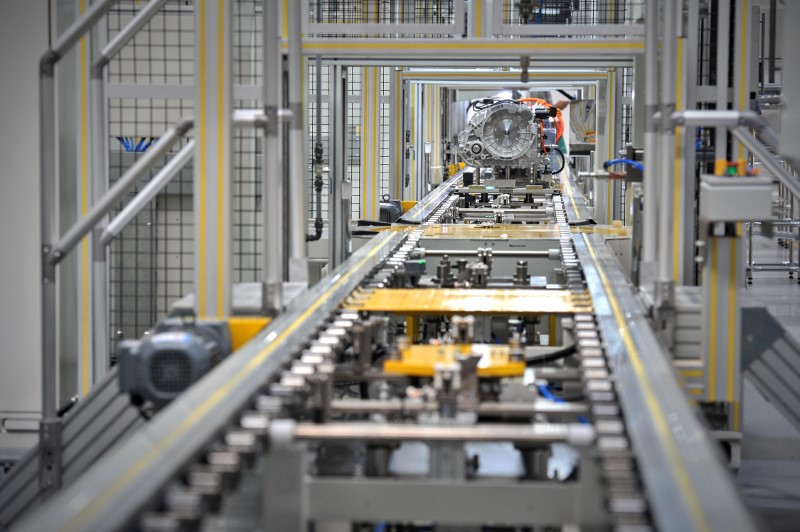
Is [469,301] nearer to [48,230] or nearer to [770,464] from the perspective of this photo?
[48,230]

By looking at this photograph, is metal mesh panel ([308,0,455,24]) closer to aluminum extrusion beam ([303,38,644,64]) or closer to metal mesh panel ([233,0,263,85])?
aluminum extrusion beam ([303,38,644,64])

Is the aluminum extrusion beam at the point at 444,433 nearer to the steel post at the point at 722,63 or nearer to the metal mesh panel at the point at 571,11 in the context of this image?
the steel post at the point at 722,63

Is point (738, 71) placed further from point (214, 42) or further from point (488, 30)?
point (214, 42)

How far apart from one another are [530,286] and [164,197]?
1.83 m

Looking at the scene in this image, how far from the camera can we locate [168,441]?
2672mm

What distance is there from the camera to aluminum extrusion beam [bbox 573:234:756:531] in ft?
7.29

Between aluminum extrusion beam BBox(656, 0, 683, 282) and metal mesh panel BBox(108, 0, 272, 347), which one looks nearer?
aluminum extrusion beam BBox(656, 0, 683, 282)

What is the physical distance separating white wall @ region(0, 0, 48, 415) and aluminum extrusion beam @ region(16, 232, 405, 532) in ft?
6.82

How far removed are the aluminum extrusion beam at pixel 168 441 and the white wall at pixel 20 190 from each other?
6.82 ft

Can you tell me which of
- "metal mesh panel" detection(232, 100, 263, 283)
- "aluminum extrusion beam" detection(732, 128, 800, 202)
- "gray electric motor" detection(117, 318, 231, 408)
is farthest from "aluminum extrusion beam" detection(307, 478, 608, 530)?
"metal mesh panel" detection(232, 100, 263, 283)

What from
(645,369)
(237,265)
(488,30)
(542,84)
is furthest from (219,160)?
(542,84)

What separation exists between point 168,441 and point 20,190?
358 cm

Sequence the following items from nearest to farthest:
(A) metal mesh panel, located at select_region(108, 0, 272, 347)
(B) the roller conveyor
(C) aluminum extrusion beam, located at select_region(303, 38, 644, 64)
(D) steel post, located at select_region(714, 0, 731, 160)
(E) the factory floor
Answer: (B) the roller conveyor → (D) steel post, located at select_region(714, 0, 731, 160) → (E) the factory floor → (A) metal mesh panel, located at select_region(108, 0, 272, 347) → (C) aluminum extrusion beam, located at select_region(303, 38, 644, 64)

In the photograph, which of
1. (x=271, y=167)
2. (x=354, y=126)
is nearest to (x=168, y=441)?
(x=271, y=167)
